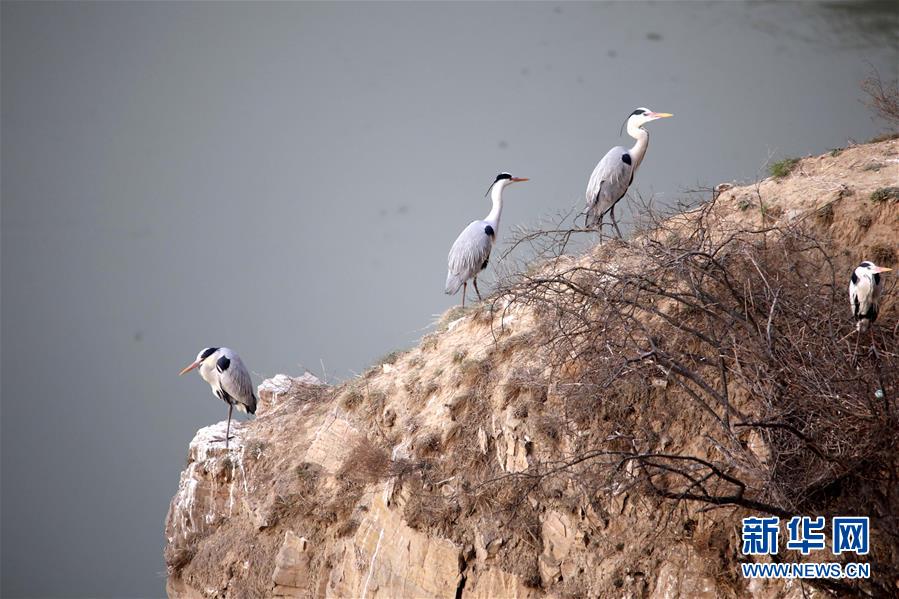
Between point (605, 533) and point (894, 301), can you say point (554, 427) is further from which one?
point (894, 301)

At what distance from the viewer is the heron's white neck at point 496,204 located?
40.9 ft

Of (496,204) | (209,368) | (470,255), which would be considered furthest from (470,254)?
(209,368)

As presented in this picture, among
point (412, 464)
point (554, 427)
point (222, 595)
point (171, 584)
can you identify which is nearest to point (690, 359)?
point (554, 427)

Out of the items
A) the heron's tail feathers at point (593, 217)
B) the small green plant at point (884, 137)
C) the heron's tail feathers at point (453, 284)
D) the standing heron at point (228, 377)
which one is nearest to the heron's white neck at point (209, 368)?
the standing heron at point (228, 377)

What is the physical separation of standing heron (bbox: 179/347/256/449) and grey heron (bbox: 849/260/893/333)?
7.86 metres

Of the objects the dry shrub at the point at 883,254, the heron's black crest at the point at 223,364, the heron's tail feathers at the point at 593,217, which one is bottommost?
the heron's black crest at the point at 223,364

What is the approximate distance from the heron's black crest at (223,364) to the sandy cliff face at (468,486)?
96 cm

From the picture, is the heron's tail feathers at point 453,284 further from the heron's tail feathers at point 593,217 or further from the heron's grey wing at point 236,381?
the heron's grey wing at point 236,381

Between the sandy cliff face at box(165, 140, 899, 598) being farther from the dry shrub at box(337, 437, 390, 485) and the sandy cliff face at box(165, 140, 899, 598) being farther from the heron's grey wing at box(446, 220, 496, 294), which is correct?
the heron's grey wing at box(446, 220, 496, 294)

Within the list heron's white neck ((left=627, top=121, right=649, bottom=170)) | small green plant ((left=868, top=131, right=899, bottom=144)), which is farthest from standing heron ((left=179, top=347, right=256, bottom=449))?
small green plant ((left=868, top=131, right=899, bottom=144))

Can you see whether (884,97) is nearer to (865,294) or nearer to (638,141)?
(638,141)

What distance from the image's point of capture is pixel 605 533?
8.08 meters

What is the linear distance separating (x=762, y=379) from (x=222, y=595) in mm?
7077

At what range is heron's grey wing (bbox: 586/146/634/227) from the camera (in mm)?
11289
